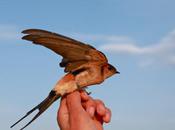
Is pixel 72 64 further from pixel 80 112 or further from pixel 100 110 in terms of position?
pixel 80 112

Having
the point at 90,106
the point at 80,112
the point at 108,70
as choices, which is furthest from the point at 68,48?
the point at 80,112

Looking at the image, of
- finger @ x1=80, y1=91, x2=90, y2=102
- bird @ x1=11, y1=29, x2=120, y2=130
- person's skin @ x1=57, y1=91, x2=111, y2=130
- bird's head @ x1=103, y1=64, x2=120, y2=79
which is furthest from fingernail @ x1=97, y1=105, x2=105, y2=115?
bird's head @ x1=103, y1=64, x2=120, y2=79

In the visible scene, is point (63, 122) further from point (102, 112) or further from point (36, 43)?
point (36, 43)

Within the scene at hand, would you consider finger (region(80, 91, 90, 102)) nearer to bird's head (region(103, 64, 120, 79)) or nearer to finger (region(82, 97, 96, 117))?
finger (region(82, 97, 96, 117))

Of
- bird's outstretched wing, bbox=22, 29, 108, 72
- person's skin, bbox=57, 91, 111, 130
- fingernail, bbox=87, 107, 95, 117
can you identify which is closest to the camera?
person's skin, bbox=57, 91, 111, 130

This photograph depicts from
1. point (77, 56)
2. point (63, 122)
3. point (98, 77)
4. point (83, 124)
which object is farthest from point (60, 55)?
point (83, 124)

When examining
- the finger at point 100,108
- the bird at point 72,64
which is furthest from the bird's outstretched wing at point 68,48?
the finger at point 100,108

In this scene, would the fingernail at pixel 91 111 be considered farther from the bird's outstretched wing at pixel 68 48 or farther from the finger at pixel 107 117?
the bird's outstretched wing at pixel 68 48
